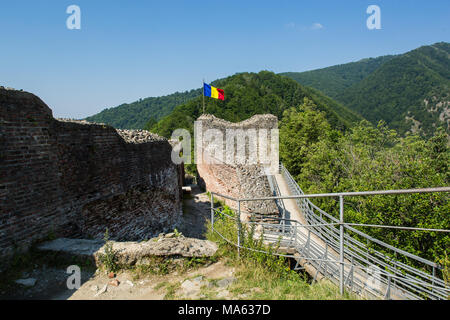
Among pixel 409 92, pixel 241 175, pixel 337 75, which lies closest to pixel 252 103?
pixel 241 175

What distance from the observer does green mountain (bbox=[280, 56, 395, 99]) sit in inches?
5556

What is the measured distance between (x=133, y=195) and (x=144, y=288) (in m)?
3.85

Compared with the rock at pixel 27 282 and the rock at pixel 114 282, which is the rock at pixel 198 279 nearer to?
the rock at pixel 114 282

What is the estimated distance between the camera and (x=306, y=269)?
17.5 feet

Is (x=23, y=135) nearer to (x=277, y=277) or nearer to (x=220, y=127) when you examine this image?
(x=277, y=277)

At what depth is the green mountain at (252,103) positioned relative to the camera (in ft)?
173

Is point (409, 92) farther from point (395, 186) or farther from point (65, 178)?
point (65, 178)

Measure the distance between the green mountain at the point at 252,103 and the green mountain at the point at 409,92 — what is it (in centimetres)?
2742

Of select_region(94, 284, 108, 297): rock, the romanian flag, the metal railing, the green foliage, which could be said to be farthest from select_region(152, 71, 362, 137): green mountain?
select_region(94, 284, 108, 297): rock

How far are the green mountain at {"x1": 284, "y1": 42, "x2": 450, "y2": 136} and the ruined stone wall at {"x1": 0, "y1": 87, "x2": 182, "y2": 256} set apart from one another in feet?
288

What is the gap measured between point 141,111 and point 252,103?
68932mm

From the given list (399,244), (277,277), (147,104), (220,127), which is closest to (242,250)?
(277,277)

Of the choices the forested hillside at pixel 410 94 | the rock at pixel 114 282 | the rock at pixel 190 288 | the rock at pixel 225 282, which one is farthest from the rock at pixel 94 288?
the forested hillside at pixel 410 94

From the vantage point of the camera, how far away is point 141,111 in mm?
114188
